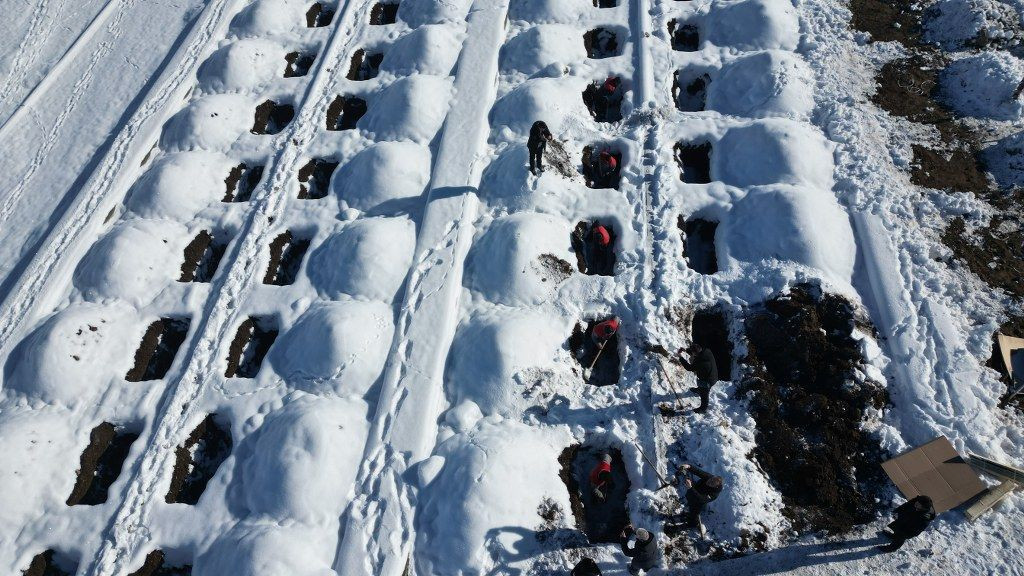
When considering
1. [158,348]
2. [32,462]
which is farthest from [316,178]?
[32,462]

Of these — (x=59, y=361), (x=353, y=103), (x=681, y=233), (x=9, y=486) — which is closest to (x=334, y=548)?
(x=9, y=486)

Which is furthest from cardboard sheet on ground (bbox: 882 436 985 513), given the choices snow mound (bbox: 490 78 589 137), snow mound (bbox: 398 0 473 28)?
snow mound (bbox: 398 0 473 28)

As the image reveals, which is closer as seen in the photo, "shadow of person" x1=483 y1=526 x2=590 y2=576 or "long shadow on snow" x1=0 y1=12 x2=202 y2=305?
"shadow of person" x1=483 y1=526 x2=590 y2=576

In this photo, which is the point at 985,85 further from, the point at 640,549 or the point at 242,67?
the point at 242,67

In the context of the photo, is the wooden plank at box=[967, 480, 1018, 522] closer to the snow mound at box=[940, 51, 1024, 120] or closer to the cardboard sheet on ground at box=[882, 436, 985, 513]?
the cardboard sheet on ground at box=[882, 436, 985, 513]

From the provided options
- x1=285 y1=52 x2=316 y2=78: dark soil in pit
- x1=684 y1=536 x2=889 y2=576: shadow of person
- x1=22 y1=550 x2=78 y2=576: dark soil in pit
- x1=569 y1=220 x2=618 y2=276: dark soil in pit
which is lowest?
x1=22 y1=550 x2=78 y2=576: dark soil in pit

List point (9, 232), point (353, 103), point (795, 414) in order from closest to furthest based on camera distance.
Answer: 1. point (795, 414)
2. point (9, 232)
3. point (353, 103)

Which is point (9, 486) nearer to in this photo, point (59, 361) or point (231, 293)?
point (59, 361)
